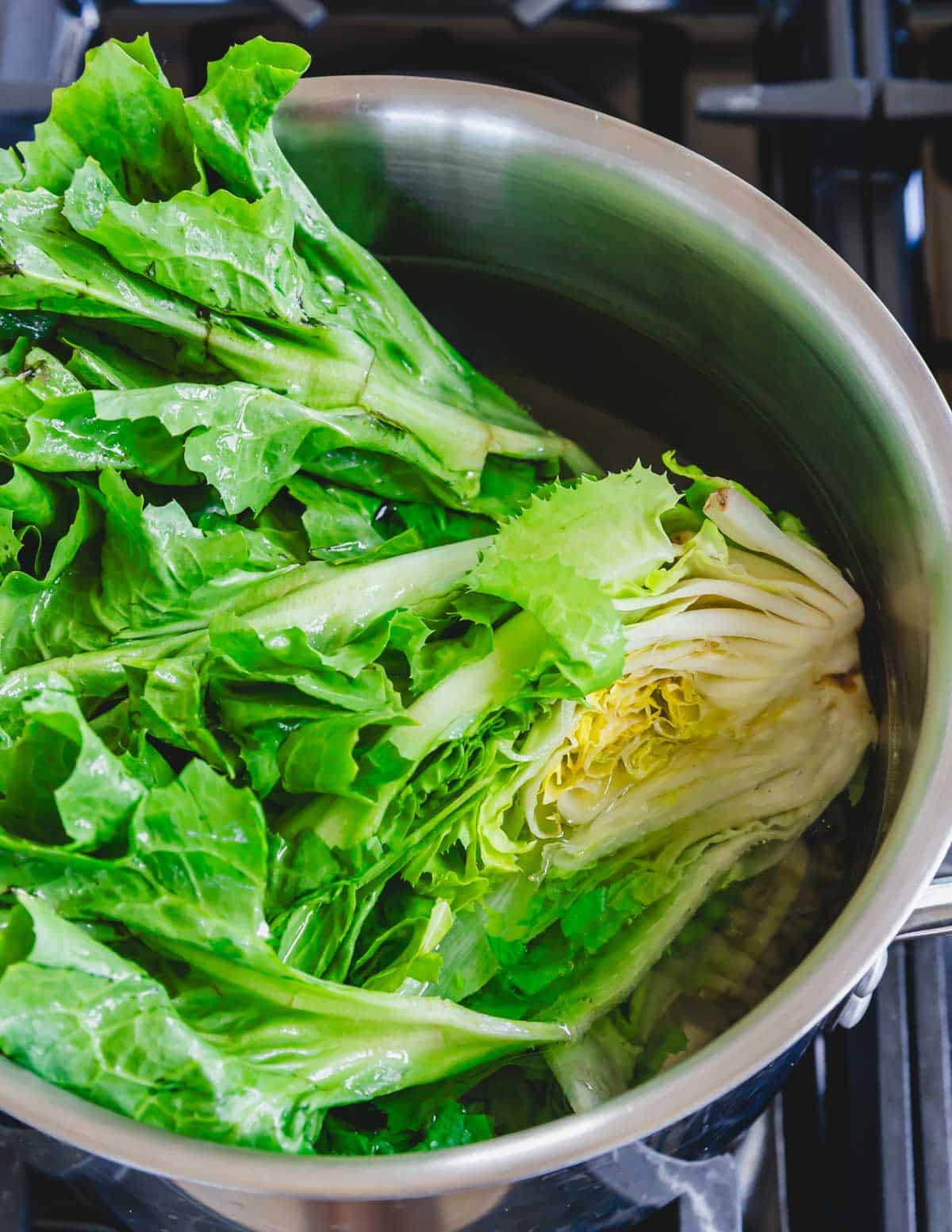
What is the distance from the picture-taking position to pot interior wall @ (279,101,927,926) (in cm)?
94

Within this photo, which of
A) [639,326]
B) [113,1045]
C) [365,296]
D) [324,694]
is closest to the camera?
[113,1045]

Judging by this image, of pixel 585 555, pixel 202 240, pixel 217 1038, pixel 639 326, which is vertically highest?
pixel 202 240

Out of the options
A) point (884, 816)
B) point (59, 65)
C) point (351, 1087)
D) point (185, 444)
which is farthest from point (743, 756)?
point (59, 65)

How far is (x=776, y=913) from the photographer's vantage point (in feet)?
3.17

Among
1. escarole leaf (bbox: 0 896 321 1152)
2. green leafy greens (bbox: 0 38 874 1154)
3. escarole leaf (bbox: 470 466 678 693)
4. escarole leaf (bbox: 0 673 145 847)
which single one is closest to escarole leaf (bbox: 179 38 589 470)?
green leafy greens (bbox: 0 38 874 1154)

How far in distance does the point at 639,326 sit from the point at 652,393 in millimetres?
73

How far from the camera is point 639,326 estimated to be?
3.65 feet

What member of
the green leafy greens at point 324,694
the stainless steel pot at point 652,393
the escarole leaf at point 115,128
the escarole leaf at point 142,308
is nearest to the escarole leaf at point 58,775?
the green leafy greens at point 324,694

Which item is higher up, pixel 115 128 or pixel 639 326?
pixel 115 128

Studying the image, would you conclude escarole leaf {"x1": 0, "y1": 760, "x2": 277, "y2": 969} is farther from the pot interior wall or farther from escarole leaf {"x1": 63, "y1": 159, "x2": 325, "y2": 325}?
the pot interior wall

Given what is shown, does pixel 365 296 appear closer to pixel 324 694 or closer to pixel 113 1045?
pixel 324 694

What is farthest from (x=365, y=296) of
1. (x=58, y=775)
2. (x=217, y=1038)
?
(x=217, y=1038)

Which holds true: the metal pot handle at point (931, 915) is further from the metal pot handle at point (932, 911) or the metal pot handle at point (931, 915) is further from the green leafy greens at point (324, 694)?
the green leafy greens at point (324, 694)

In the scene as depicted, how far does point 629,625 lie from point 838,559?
0.89ft
